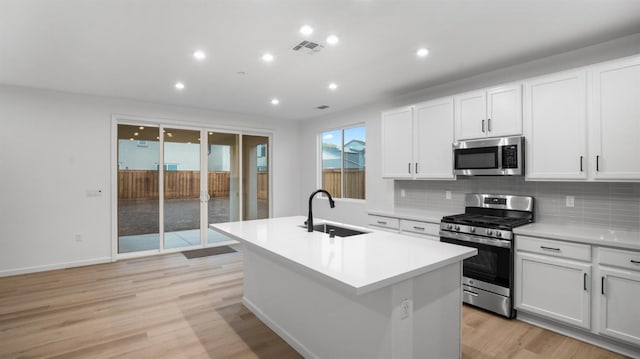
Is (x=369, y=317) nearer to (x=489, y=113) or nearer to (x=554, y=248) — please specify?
(x=554, y=248)

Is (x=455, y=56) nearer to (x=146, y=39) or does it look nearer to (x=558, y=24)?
(x=558, y=24)

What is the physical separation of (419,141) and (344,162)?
217 centimetres

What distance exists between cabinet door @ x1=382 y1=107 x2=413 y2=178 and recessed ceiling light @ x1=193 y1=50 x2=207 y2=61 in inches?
98.5

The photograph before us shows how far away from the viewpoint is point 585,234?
2.68 metres

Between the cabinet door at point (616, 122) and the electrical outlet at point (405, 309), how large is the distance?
224 centimetres

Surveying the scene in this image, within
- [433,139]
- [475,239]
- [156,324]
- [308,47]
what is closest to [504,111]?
[433,139]

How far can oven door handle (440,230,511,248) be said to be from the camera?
2.99 meters

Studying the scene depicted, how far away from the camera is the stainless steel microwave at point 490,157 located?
10.4ft

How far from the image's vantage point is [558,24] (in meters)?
2.59

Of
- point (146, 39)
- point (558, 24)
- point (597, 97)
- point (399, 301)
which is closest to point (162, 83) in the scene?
point (146, 39)

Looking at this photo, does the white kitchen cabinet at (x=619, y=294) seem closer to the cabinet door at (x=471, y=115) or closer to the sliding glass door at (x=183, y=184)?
the cabinet door at (x=471, y=115)

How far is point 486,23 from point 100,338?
4.20 meters

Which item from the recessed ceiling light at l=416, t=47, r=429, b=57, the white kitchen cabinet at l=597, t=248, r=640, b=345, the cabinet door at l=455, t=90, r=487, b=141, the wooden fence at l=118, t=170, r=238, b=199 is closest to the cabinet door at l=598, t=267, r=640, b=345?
the white kitchen cabinet at l=597, t=248, r=640, b=345

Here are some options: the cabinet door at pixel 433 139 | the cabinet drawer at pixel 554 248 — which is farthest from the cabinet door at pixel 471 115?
the cabinet drawer at pixel 554 248
